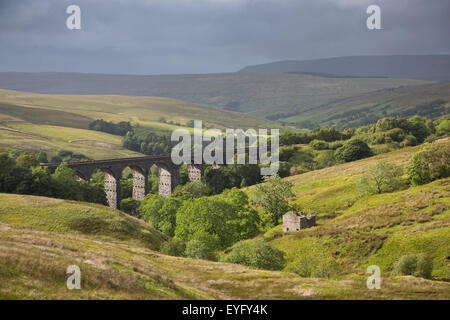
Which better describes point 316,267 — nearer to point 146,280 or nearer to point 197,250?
point 197,250

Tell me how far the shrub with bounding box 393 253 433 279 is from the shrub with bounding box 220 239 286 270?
40.4 feet

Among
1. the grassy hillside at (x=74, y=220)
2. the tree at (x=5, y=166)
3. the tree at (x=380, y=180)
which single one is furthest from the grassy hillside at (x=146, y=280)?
the tree at (x=380, y=180)

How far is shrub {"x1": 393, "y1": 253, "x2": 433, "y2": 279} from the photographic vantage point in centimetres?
3925

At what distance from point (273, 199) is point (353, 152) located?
211 ft

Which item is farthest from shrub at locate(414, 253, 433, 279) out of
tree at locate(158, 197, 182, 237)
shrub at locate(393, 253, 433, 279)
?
tree at locate(158, 197, 182, 237)

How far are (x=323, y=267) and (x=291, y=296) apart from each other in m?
12.6

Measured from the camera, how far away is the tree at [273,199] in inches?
2963

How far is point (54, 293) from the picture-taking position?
879 inches

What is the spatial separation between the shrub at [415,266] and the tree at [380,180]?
32.7 metres

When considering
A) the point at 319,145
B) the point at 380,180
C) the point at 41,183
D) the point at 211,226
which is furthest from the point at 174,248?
the point at 319,145

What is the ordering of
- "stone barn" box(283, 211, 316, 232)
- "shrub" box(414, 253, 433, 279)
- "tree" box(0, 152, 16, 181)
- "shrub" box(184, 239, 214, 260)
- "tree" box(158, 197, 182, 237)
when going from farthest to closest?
"tree" box(0, 152, 16, 181) → "tree" box(158, 197, 182, 237) → "stone barn" box(283, 211, 316, 232) → "shrub" box(184, 239, 214, 260) → "shrub" box(414, 253, 433, 279)

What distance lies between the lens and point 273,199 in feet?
249

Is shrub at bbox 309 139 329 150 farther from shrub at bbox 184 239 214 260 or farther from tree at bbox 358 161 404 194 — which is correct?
shrub at bbox 184 239 214 260

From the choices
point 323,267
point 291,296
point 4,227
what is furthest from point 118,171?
point 291,296
